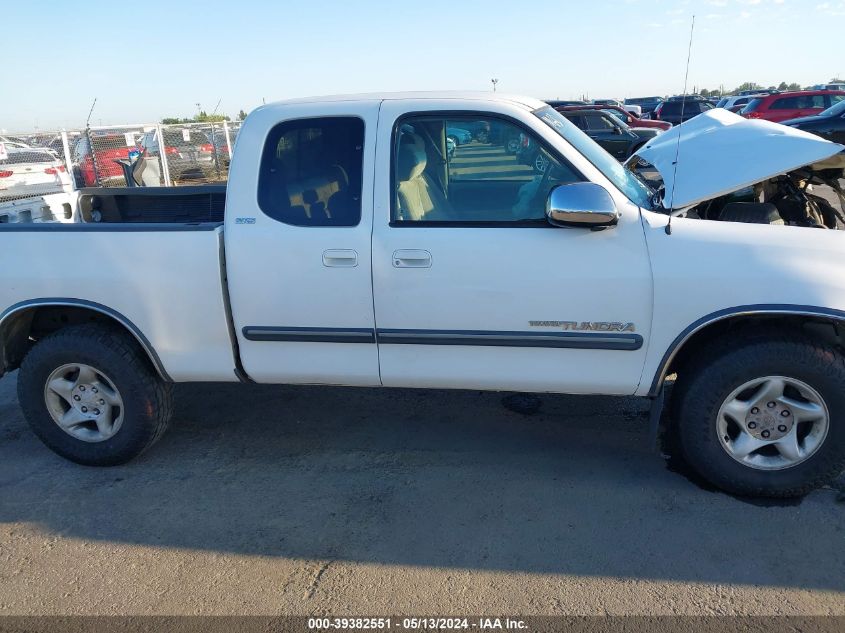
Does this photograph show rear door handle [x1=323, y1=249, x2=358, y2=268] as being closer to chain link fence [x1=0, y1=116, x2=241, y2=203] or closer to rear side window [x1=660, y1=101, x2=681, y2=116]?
chain link fence [x1=0, y1=116, x2=241, y2=203]

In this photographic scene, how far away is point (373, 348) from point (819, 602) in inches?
87.0

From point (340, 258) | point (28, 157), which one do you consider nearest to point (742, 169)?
point (340, 258)

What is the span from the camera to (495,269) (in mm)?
3285

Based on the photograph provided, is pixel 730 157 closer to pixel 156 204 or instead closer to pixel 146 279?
pixel 146 279

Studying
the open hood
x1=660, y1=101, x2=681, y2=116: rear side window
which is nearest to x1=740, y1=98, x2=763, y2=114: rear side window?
x1=660, y1=101, x2=681, y2=116: rear side window

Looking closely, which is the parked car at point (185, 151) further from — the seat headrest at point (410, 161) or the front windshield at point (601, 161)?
the front windshield at point (601, 161)

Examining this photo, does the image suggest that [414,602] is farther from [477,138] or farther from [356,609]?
[477,138]

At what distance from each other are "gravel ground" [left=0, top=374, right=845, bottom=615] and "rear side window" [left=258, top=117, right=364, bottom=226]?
143 centimetres

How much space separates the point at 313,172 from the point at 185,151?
16661mm

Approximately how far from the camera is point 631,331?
3.26 meters

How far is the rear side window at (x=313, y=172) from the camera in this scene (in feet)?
11.4

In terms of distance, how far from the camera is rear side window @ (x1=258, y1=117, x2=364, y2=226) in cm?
348

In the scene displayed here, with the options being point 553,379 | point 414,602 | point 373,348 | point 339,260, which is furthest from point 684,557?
point 339,260

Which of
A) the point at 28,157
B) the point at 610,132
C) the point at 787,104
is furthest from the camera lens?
the point at 787,104
